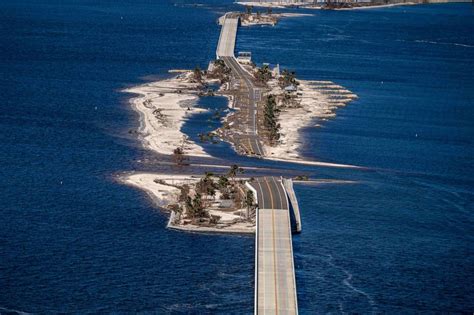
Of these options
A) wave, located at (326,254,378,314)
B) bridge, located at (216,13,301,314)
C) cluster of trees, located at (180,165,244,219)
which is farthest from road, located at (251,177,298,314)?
wave, located at (326,254,378,314)

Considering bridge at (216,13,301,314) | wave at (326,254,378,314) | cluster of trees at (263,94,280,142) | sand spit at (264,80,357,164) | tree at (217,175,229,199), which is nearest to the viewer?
bridge at (216,13,301,314)

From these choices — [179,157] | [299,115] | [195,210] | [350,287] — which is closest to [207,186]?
[195,210]

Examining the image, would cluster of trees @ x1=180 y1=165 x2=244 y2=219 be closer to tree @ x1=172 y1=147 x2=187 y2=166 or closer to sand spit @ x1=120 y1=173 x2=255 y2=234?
sand spit @ x1=120 y1=173 x2=255 y2=234

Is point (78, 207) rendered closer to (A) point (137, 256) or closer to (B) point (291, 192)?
(A) point (137, 256)

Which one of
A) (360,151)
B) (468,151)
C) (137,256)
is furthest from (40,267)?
(468,151)

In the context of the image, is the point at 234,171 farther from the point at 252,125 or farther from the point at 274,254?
the point at 252,125

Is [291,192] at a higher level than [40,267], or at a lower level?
higher
